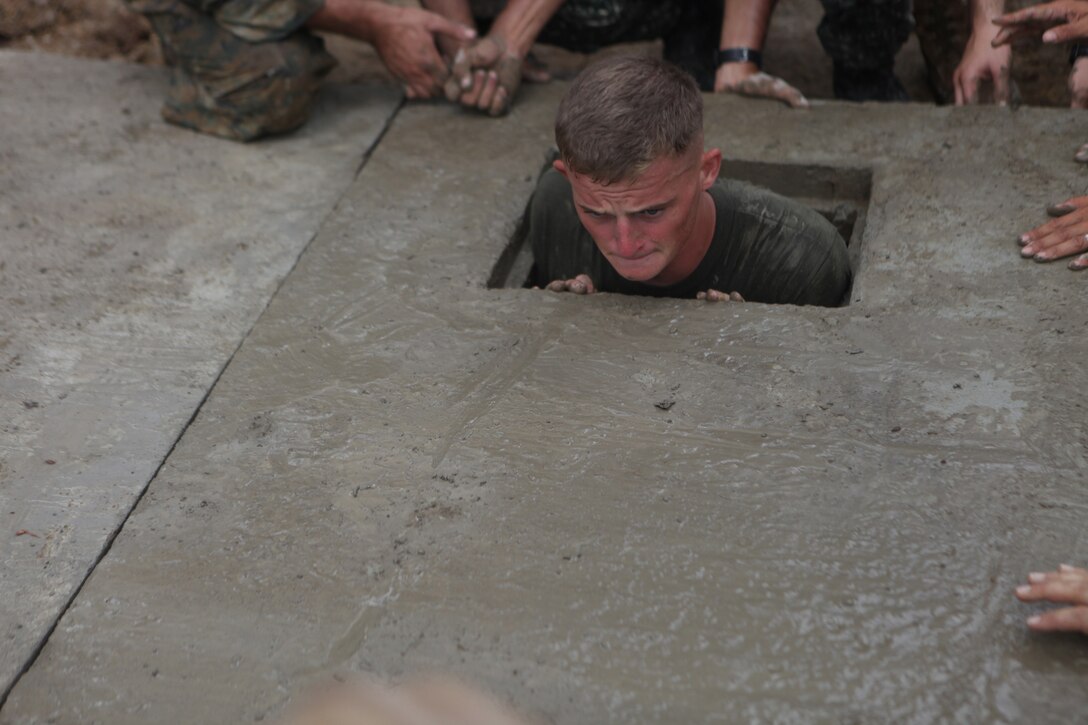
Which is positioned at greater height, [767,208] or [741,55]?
[741,55]

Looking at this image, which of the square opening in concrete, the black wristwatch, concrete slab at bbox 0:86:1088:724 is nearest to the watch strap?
the black wristwatch

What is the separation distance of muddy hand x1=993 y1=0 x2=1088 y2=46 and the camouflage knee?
82.9 inches

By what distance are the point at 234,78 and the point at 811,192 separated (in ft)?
6.00

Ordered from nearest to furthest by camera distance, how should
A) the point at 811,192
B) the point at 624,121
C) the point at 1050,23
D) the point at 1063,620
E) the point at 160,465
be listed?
the point at 1063,620 < the point at 160,465 < the point at 624,121 < the point at 1050,23 < the point at 811,192

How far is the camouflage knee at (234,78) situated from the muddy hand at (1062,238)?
7.25ft

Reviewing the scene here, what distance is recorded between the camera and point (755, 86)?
3.35 meters

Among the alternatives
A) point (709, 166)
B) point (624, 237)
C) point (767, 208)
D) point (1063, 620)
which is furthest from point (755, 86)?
point (1063, 620)

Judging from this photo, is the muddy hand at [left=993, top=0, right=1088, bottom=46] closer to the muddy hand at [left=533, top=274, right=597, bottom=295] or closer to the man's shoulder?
the man's shoulder

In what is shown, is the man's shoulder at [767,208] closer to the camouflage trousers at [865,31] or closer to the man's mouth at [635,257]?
the man's mouth at [635,257]

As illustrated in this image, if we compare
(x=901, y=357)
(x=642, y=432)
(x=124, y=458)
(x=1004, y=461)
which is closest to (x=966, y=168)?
(x=901, y=357)

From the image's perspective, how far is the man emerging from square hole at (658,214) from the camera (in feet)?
7.73

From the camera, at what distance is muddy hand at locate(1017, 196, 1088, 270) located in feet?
8.18

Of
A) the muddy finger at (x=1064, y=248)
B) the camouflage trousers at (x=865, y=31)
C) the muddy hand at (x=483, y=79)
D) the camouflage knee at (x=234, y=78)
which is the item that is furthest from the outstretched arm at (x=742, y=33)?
the camouflage knee at (x=234, y=78)

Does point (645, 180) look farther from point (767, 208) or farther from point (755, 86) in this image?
point (755, 86)
